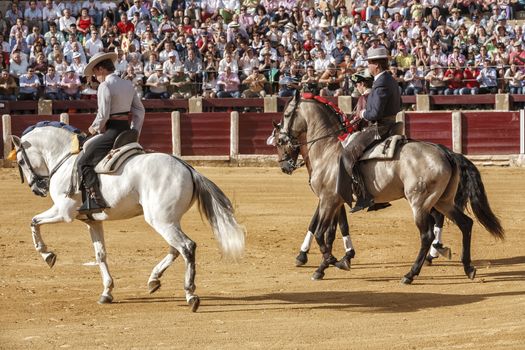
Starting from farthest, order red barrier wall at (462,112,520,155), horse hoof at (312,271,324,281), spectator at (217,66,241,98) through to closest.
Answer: spectator at (217,66,241,98) → red barrier wall at (462,112,520,155) → horse hoof at (312,271,324,281)

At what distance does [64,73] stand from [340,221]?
1332 cm

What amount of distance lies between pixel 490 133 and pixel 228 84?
18.7 feet

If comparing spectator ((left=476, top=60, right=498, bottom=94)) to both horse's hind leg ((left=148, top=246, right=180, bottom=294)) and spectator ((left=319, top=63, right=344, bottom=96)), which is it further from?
horse's hind leg ((left=148, top=246, right=180, bottom=294))

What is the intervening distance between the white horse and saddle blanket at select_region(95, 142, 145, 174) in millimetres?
55

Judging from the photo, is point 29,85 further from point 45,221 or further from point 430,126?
point 45,221

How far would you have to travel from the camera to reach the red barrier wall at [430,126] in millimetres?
22391

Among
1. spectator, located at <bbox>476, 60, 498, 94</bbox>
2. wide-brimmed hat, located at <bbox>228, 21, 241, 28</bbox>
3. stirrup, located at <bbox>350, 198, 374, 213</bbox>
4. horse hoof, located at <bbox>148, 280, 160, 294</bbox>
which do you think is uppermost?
wide-brimmed hat, located at <bbox>228, 21, 241, 28</bbox>

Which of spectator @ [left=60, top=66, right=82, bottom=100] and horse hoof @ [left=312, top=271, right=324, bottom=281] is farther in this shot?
spectator @ [left=60, top=66, right=82, bottom=100]

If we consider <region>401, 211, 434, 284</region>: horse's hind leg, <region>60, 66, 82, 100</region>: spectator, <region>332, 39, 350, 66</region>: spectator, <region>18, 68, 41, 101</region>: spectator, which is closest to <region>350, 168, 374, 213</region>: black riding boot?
<region>401, 211, 434, 284</region>: horse's hind leg

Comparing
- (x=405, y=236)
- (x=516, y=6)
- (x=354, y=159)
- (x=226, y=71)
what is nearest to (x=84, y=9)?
(x=226, y=71)

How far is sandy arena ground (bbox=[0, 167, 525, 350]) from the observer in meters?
8.09

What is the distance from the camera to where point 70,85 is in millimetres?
23703

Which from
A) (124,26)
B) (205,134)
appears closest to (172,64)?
(205,134)

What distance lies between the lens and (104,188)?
9.38 metres
